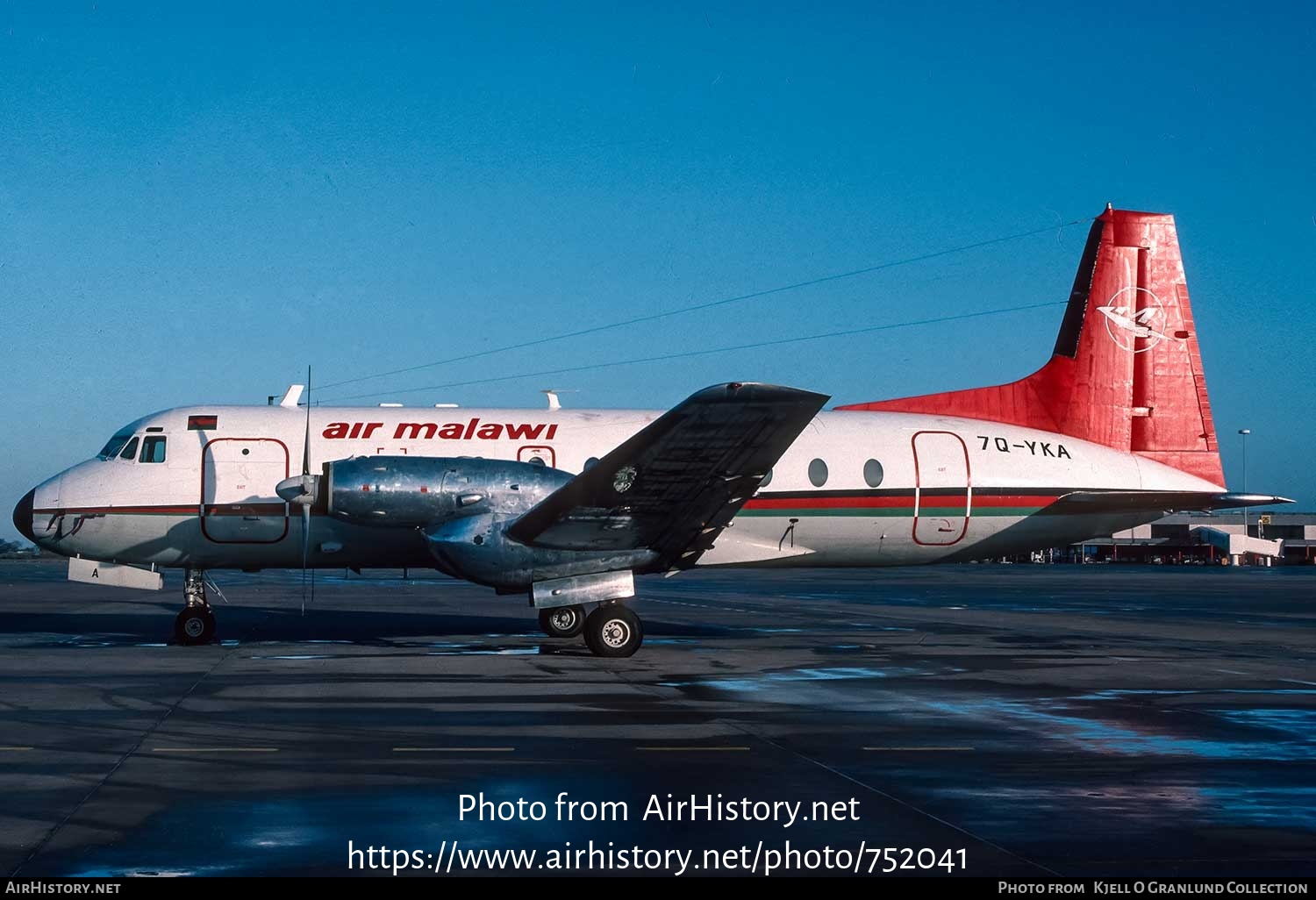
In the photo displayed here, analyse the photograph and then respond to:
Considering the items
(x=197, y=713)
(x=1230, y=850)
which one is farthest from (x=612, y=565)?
(x=1230, y=850)

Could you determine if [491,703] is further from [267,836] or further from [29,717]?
[267,836]

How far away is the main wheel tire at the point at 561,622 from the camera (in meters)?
19.4

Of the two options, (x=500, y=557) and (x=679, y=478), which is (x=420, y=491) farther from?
(x=679, y=478)

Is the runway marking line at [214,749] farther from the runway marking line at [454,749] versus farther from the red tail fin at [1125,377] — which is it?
the red tail fin at [1125,377]

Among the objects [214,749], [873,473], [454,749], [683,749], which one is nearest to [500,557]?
[873,473]

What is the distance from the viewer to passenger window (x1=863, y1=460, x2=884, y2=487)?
19.5m

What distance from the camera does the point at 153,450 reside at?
18703 millimetres

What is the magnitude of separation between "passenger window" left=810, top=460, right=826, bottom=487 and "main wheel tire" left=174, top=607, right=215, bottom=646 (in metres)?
9.49

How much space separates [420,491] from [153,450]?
5157mm

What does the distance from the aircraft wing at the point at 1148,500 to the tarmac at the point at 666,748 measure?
2246 millimetres

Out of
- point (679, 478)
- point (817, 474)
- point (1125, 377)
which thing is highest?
point (1125, 377)

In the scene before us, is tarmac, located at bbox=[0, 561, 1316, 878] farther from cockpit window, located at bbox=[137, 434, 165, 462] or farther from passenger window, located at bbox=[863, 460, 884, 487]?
cockpit window, located at bbox=[137, 434, 165, 462]

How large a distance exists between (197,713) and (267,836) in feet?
16.9

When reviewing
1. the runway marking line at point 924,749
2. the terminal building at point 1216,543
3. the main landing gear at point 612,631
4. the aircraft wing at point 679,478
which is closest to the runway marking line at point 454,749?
the runway marking line at point 924,749
